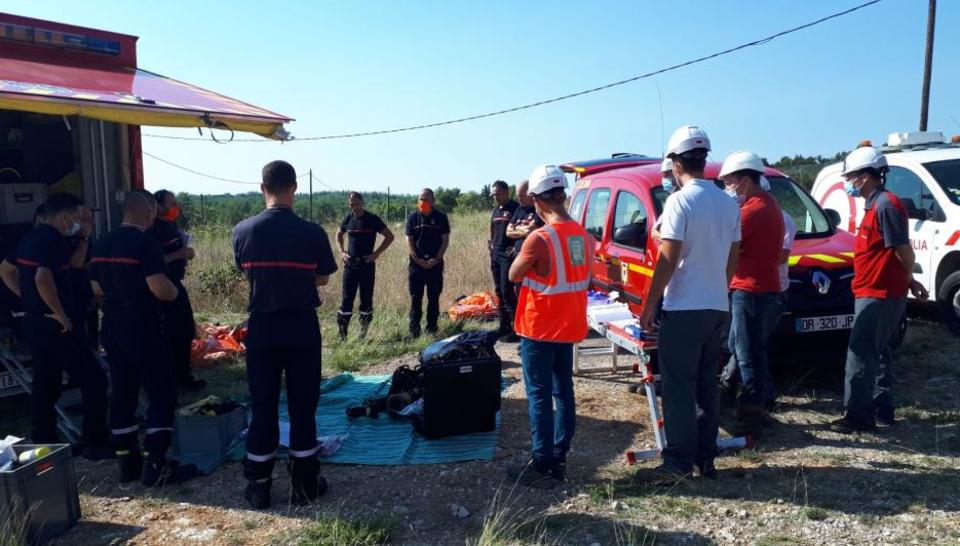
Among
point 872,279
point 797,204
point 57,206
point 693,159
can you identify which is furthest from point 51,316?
point 797,204

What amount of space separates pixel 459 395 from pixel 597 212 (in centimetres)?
314

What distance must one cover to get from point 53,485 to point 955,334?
8.60 metres

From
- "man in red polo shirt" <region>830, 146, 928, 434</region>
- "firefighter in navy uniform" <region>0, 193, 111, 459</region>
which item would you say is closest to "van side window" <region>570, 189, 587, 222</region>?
"man in red polo shirt" <region>830, 146, 928, 434</region>

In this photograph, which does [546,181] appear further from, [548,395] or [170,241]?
[170,241]

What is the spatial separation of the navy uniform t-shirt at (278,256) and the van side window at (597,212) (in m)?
4.01

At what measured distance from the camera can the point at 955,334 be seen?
8219 millimetres

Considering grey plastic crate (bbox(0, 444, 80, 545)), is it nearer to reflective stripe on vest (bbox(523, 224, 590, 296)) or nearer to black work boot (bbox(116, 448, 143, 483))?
black work boot (bbox(116, 448, 143, 483))

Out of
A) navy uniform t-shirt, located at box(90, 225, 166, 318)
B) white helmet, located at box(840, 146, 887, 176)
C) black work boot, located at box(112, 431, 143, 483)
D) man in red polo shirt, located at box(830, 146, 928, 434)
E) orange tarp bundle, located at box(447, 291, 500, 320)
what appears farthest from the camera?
orange tarp bundle, located at box(447, 291, 500, 320)

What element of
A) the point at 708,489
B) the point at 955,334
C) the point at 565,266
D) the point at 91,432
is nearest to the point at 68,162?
the point at 91,432

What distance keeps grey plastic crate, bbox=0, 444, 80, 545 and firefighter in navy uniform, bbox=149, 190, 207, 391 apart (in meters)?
2.50

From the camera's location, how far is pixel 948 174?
8531 millimetres

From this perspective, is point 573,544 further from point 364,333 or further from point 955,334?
point 955,334

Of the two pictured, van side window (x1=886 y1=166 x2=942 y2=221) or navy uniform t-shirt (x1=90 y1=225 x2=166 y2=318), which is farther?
van side window (x1=886 y1=166 x2=942 y2=221)

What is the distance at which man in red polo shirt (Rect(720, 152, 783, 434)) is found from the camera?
5.15 metres
